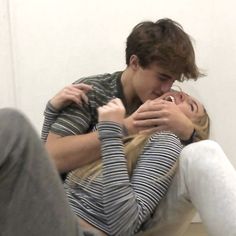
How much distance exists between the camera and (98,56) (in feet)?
5.34

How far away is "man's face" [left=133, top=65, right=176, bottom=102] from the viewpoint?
133 centimetres

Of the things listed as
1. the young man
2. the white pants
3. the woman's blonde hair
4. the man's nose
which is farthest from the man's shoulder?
the white pants

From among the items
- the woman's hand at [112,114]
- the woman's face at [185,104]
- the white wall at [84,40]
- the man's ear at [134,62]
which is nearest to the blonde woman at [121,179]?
the woman's hand at [112,114]

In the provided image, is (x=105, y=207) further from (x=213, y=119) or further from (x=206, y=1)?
(x=206, y=1)

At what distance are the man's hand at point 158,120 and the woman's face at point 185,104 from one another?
0.07m

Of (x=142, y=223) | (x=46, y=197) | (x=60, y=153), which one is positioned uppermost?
(x=46, y=197)

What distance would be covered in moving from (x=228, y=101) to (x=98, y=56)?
50 cm

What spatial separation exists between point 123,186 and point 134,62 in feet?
1.55

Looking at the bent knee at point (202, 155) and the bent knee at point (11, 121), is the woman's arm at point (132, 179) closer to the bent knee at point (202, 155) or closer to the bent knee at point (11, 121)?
the bent knee at point (202, 155)

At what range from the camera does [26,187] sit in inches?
30.1

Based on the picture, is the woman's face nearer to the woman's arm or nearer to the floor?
the woman's arm

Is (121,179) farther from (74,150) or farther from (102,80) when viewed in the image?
(102,80)

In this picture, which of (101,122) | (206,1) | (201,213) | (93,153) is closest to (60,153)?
(93,153)

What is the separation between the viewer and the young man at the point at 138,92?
3.87 ft
